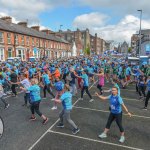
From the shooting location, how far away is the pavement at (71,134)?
217 inches

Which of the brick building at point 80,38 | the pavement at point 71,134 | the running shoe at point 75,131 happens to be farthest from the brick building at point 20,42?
the running shoe at point 75,131

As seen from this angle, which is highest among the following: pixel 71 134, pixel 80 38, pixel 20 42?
pixel 80 38

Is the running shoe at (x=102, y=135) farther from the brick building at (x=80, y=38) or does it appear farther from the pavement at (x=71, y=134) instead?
the brick building at (x=80, y=38)

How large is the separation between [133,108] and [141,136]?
10.9 feet

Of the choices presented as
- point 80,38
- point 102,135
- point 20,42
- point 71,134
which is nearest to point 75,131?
point 71,134

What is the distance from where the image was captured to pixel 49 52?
169 feet

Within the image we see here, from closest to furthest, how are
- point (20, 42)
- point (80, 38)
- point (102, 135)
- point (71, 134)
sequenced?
point (102, 135) < point (71, 134) < point (20, 42) < point (80, 38)

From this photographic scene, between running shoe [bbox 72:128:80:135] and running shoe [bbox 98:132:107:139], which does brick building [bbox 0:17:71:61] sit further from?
running shoe [bbox 98:132:107:139]

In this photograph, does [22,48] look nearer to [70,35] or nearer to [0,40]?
[0,40]

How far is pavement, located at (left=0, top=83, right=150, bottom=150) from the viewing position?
5.52m

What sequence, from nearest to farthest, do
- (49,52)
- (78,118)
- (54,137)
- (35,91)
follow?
(54,137), (35,91), (78,118), (49,52)

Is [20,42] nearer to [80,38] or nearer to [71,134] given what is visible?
[71,134]

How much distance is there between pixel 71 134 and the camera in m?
6.29

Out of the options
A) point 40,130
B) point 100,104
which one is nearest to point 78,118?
point 40,130
